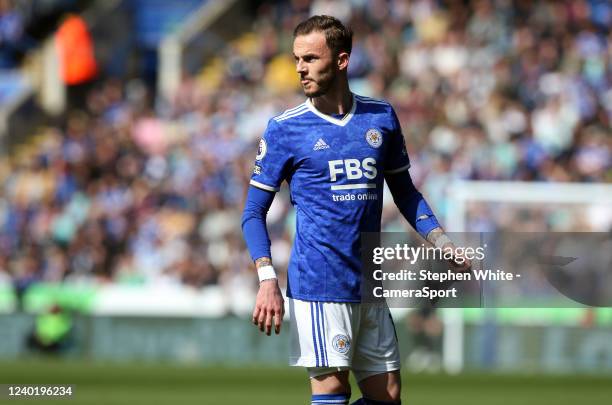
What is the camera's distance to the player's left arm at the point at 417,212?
19.7 feet

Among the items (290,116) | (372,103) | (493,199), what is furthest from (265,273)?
(493,199)

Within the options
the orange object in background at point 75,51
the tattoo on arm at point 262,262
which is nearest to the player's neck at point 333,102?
the tattoo on arm at point 262,262

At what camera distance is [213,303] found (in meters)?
18.5

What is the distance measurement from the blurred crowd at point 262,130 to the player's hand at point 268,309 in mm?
11446

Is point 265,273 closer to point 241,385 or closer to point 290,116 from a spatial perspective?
point 290,116

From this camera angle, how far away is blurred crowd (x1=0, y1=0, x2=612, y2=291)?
733 inches

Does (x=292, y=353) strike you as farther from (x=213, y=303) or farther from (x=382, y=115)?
(x=213, y=303)

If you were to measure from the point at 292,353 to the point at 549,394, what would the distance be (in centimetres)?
776

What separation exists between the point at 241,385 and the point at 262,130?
682 cm

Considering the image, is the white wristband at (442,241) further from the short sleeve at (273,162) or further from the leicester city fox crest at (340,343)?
the short sleeve at (273,162)

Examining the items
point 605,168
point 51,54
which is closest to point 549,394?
point 605,168

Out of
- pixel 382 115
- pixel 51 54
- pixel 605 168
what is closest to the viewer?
pixel 382 115

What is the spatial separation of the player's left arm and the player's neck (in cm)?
40

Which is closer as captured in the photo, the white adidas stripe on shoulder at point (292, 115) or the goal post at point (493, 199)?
the white adidas stripe on shoulder at point (292, 115)
